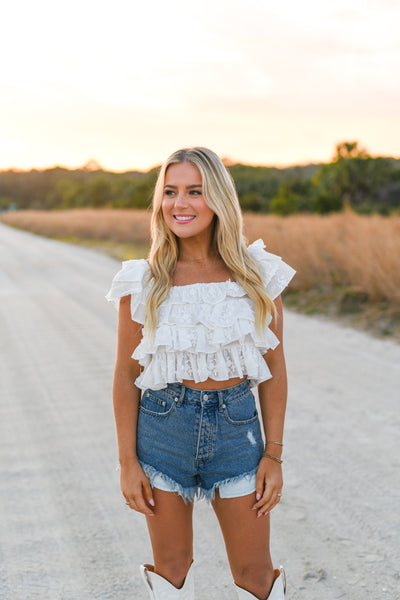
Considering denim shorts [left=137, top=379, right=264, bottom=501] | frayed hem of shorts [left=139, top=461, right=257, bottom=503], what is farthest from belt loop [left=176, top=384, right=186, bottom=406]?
frayed hem of shorts [left=139, top=461, right=257, bottom=503]

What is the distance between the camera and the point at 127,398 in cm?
195

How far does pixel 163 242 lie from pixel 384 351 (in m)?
4.57

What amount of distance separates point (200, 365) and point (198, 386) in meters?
0.07

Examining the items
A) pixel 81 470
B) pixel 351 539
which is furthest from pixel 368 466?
pixel 81 470

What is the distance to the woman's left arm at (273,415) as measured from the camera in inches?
73.5

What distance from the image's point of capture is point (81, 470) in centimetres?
364

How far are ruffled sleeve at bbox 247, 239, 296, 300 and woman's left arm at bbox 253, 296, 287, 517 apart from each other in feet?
0.17

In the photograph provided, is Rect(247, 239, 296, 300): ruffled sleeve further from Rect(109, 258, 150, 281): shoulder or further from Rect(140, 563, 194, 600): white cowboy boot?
Rect(140, 563, 194, 600): white cowboy boot

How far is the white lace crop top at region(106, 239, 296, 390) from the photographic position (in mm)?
1860

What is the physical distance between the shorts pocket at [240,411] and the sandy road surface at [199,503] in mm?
1059

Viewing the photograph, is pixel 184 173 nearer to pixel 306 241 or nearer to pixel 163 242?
pixel 163 242

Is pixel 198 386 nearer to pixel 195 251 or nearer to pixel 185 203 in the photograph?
pixel 195 251

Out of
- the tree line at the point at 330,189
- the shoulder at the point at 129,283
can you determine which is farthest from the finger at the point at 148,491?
the tree line at the point at 330,189

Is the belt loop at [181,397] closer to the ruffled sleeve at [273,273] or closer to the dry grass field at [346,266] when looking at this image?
the ruffled sleeve at [273,273]
